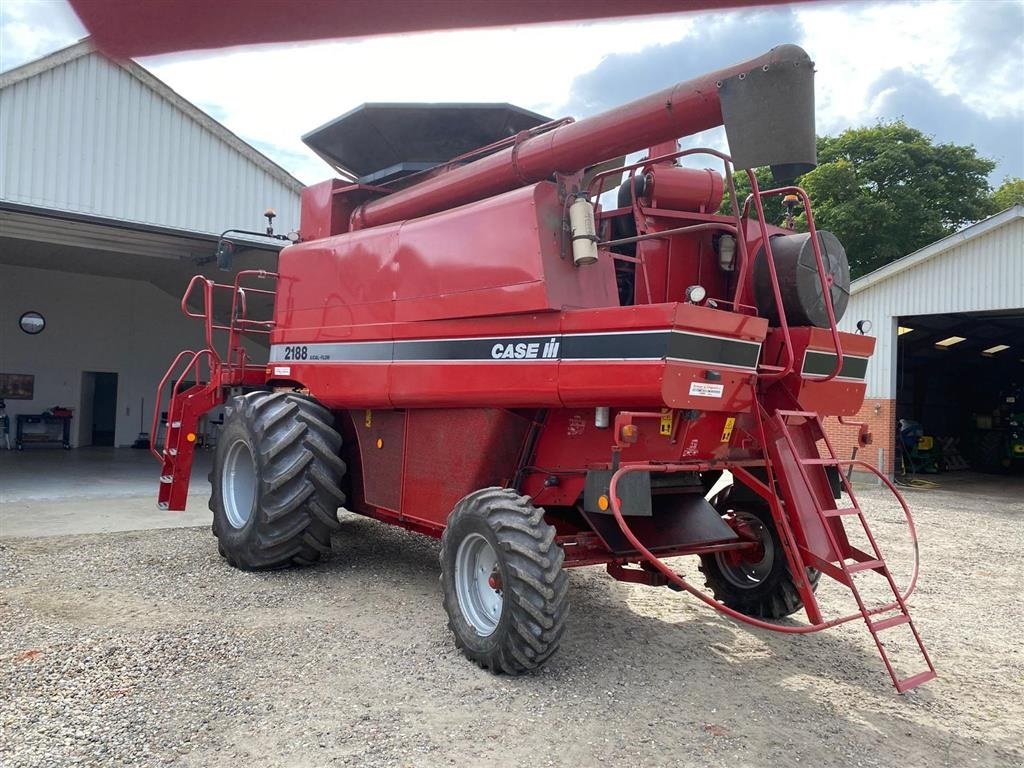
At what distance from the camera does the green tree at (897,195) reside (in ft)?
85.2

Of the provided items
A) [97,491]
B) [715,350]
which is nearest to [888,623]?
[715,350]

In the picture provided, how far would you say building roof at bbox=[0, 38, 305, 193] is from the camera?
1066cm

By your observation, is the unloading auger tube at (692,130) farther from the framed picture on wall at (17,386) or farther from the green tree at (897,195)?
the green tree at (897,195)

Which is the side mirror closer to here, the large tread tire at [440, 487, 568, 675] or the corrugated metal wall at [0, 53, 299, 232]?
the large tread tire at [440, 487, 568, 675]

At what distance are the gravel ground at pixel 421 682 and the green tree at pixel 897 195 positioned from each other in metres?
22.3

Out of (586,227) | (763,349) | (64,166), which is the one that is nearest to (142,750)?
(586,227)

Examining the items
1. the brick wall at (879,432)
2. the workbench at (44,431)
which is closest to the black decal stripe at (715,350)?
the brick wall at (879,432)

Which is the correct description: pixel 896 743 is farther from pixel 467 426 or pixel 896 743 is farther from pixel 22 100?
pixel 22 100

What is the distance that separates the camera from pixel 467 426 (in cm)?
505

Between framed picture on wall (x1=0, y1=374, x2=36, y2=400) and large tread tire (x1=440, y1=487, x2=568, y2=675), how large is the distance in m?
15.3

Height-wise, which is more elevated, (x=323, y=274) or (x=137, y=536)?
(x=323, y=274)

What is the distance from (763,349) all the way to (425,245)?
2231 millimetres

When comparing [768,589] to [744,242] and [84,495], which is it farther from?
[84,495]

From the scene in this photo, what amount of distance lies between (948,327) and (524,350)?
1598cm
